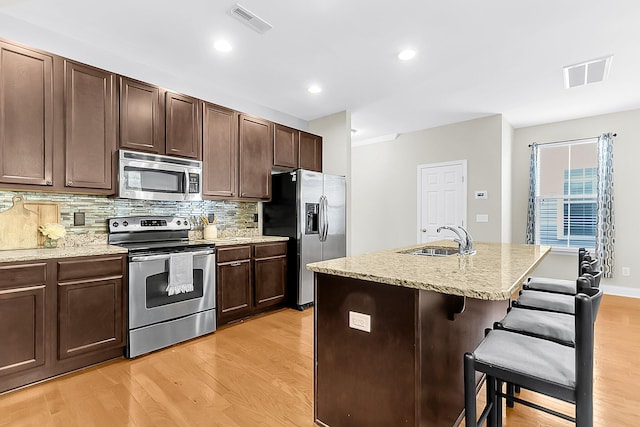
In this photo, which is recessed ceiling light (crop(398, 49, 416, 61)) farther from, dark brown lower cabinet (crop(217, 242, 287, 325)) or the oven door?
the oven door

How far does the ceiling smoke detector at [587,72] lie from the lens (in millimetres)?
3142

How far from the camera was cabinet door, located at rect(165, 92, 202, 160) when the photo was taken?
3164 mm

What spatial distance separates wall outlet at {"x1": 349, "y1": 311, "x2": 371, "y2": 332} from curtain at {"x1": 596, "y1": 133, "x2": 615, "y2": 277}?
484 centimetres

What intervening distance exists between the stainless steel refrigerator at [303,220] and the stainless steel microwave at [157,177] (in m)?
1.09

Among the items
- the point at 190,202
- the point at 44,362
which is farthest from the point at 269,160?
the point at 44,362

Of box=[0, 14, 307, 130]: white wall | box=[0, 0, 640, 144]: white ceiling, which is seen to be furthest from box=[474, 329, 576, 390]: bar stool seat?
box=[0, 14, 307, 130]: white wall

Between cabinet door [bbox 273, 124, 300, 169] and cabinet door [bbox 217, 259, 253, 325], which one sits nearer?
cabinet door [bbox 217, 259, 253, 325]

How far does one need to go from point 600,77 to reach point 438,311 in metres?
3.66

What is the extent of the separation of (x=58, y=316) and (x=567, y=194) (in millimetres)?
6438

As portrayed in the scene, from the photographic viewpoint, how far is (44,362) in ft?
7.30

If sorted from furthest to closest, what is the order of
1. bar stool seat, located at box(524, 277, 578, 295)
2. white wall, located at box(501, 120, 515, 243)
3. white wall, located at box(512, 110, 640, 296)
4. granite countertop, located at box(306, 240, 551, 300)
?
white wall, located at box(501, 120, 515, 243) → white wall, located at box(512, 110, 640, 296) → bar stool seat, located at box(524, 277, 578, 295) → granite countertop, located at box(306, 240, 551, 300)

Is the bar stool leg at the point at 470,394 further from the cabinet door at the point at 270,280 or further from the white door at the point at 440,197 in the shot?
the white door at the point at 440,197

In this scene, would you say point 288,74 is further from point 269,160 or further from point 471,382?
point 471,382

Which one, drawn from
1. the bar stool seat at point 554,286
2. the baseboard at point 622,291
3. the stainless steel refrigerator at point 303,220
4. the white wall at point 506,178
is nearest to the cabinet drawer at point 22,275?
the stainless steel refrigerator at point 303,220
